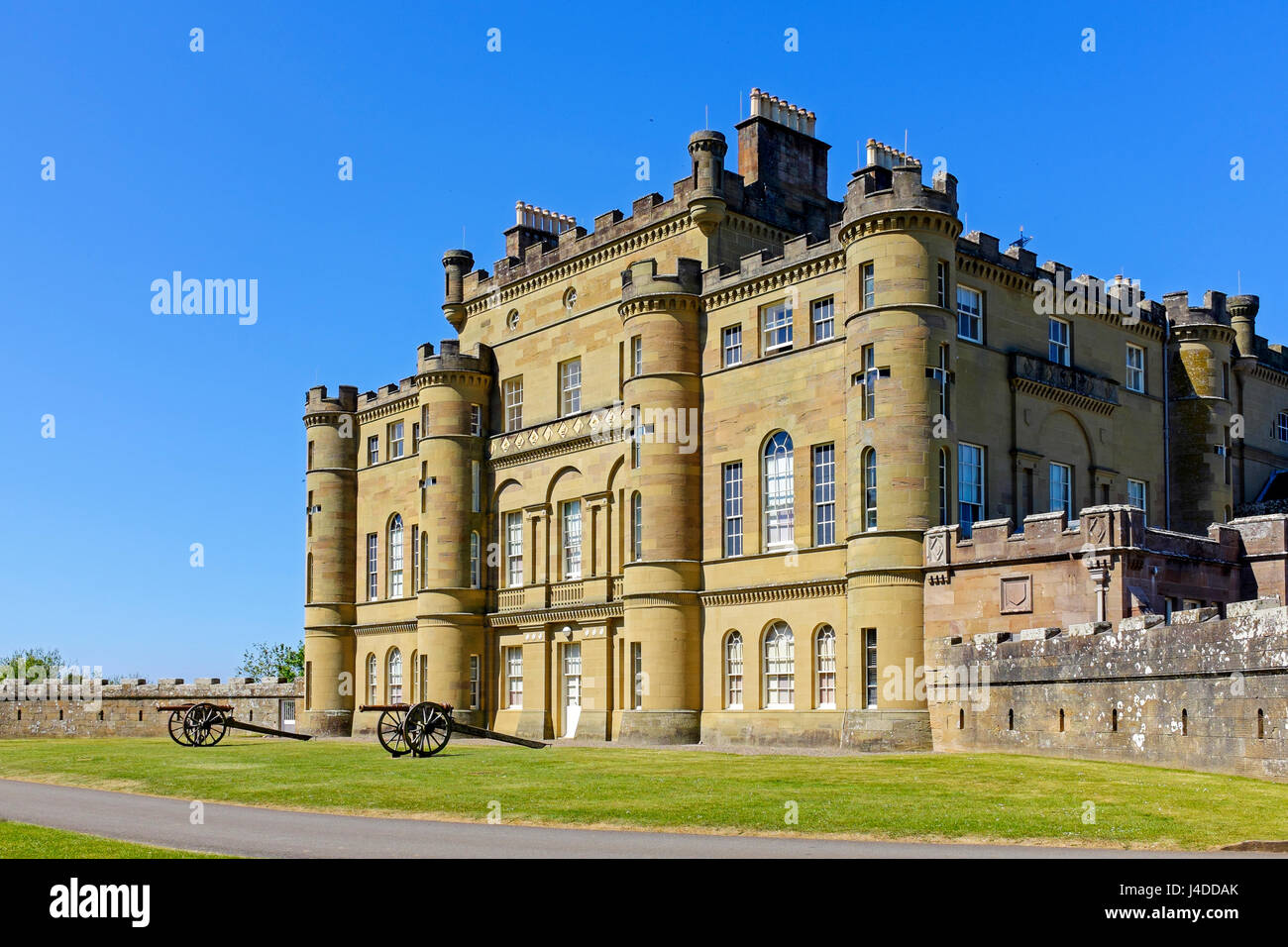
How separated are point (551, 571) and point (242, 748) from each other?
37.3 ft

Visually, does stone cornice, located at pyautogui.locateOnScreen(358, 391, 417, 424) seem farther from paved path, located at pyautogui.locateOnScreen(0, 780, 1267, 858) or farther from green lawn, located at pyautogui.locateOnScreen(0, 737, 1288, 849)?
paved path, located at pyautogui.locateOnScreen(0, 780, 1267, 858)

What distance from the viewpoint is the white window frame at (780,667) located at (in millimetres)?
37031

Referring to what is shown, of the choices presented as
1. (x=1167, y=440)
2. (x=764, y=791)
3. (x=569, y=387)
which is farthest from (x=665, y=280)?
(x=764, y=791)

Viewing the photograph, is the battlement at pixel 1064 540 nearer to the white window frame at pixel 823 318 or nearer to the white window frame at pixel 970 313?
the white window frame at pixel 970 313

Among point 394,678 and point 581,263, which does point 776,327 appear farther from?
point 394,678

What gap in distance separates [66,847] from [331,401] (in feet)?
139

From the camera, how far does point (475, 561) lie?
4859cm

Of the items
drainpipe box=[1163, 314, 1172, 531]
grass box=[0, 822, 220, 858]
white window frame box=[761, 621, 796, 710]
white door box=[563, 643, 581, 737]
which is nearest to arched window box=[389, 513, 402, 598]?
white door box=[563, 643, 581, 737]

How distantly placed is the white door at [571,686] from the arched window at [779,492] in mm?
9403

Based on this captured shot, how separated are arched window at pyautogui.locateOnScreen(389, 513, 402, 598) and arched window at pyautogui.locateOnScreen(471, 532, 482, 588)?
233 inches

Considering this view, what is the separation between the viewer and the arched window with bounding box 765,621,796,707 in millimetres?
37062

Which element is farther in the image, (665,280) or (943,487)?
(665,280)
